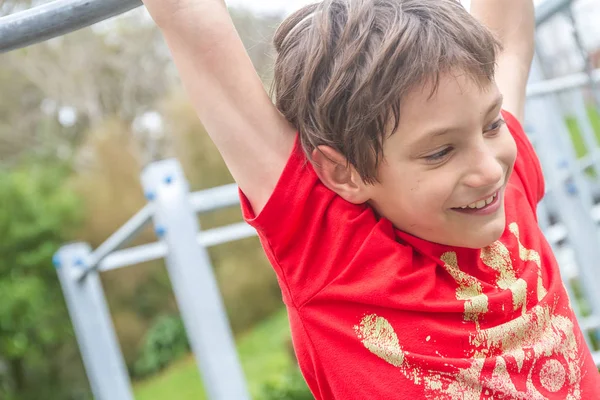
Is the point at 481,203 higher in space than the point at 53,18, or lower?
lower

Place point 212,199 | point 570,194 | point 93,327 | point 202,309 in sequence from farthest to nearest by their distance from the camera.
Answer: point 570,194 → point 93,327 → point 212,199 → point 202,309

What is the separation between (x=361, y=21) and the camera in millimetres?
978

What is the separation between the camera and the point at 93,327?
111 inches

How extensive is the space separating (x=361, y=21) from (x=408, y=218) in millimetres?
246

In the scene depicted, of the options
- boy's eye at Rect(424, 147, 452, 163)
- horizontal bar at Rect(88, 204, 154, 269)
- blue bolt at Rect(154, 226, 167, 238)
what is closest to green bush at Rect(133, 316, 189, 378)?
horizontal bar at Rect(88, 204, 154, 269)

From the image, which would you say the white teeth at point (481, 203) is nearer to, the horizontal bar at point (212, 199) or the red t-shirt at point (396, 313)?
the red t-shirt at point (396, 313)

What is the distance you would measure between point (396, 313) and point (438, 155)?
0.20 metres

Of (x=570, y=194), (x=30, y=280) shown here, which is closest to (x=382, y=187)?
(x=570, y=194)

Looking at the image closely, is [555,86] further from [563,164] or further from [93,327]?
[93,327]

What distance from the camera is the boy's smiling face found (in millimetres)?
938

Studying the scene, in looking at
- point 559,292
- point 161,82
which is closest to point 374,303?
point 559,292

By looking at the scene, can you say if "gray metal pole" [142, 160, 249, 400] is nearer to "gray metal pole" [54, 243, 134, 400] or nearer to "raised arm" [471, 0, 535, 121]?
"gray metal pole" [54, 243, 134, 400]

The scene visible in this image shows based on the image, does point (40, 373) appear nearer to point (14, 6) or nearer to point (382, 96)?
point (14, 6)

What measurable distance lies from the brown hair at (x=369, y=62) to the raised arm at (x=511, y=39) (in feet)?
0.82
